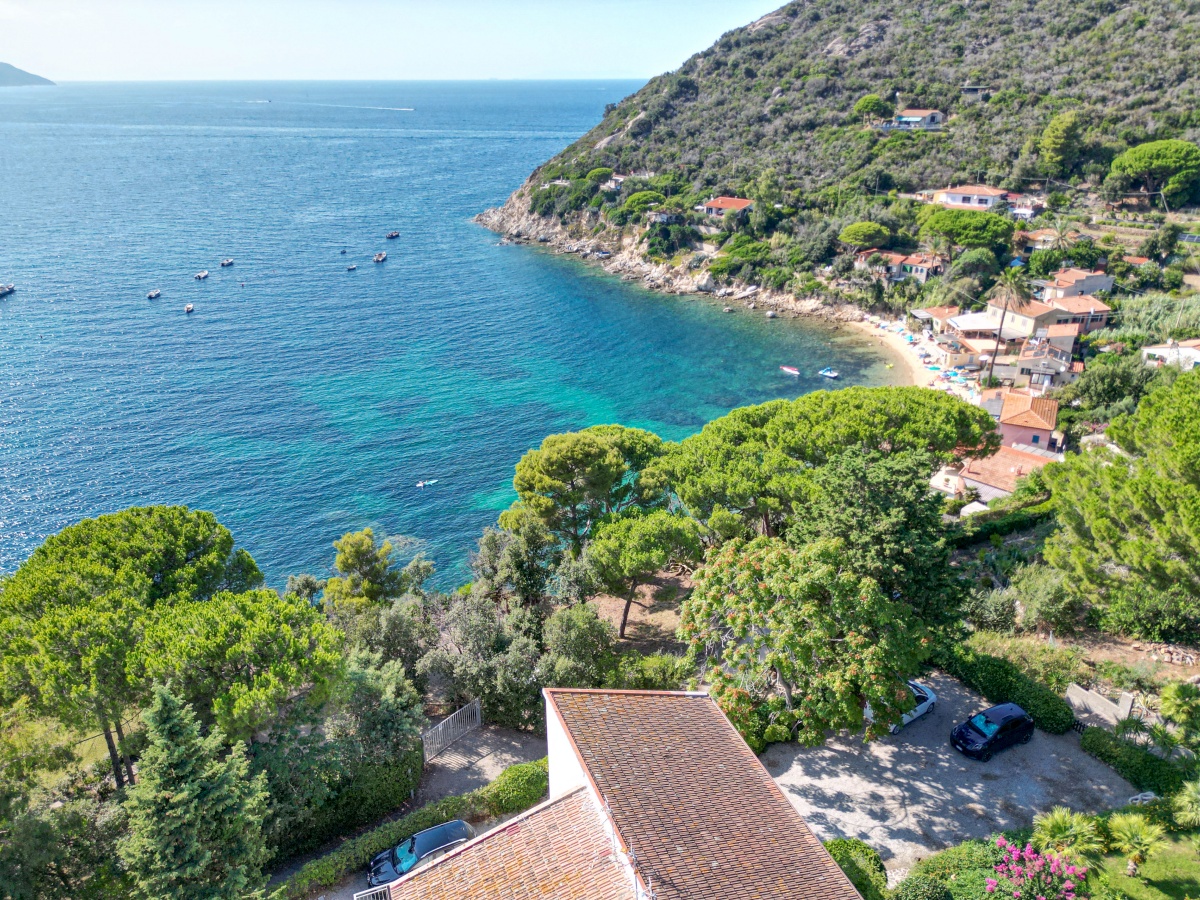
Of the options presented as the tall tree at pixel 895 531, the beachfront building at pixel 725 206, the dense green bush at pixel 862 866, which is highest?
the beachfront building at pixel 725 206

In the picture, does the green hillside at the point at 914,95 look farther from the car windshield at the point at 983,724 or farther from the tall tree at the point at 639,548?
the car windshield at the point at 983,724

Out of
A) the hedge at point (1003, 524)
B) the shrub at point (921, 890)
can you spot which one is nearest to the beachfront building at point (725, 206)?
the hedge at point (1003, 524)

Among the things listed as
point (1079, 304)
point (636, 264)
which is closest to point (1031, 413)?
point (1079, 304)

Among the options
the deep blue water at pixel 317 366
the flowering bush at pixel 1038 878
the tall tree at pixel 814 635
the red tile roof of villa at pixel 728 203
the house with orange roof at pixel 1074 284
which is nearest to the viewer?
the flowering bush at pixel 1038 878

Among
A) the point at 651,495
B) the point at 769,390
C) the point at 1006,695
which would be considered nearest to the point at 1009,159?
the point at 769,390

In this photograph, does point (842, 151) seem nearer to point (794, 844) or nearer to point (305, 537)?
point (305, 537)

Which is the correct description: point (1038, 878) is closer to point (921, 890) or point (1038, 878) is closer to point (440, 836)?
point (921, 890)
